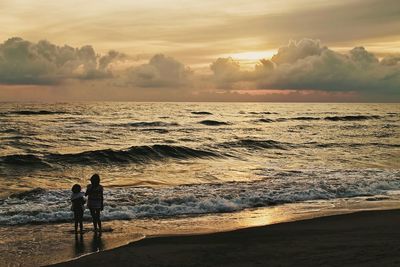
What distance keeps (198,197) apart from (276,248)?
7.67m

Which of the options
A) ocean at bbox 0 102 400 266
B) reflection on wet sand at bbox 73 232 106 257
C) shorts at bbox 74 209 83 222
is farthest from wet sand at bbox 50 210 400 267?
ocean at bbox 0 102 400 266

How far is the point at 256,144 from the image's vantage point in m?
42.8

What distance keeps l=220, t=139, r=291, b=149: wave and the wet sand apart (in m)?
28.2

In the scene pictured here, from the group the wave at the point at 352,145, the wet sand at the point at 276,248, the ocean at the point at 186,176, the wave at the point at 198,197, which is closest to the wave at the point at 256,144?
the ocean at the point at 186,176

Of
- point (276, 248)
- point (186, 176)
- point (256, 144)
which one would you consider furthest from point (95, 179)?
point (256, 144)

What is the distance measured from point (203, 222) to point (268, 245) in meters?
3.80

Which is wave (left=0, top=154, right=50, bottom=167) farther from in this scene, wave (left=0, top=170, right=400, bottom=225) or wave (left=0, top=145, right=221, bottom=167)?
wave (left=0, top=170, right=400, bottom=225)

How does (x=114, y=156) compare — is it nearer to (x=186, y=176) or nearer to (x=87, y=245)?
(x=186, y=176)

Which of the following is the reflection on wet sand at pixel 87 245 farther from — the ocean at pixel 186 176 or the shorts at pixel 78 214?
the ocean at pixel 186 176

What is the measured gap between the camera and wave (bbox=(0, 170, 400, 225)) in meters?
15.1

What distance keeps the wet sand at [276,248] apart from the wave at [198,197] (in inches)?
158

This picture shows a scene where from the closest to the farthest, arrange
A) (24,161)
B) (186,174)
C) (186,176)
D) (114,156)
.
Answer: (186,176) < (186,174) < (24,161) < (114,156)

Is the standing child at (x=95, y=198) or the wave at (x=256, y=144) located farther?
the wave at (x=256, y=144)

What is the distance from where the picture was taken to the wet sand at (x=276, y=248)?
9266mm
